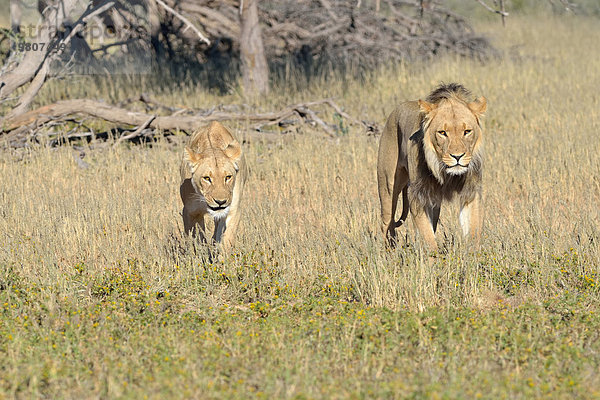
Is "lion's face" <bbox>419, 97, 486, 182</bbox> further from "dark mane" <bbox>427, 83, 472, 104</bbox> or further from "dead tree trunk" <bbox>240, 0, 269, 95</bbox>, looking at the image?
"dead tree trunk" <bbox>240, 0, 269, 95</bbox>

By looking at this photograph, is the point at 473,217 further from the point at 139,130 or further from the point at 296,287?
the point at 139,130

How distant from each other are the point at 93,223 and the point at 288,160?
11.6ft

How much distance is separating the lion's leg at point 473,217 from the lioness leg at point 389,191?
83cm

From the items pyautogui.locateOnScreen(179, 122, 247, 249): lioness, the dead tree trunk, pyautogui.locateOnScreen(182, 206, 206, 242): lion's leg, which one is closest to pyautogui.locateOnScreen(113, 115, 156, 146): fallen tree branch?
the dead tree trunk

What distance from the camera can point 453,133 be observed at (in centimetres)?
648

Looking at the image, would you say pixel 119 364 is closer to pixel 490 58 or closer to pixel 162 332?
pixel 162 332

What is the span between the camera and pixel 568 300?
593 cm

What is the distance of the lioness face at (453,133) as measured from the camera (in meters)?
6.45

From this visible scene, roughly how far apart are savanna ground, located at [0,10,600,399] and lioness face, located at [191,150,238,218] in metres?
0.55

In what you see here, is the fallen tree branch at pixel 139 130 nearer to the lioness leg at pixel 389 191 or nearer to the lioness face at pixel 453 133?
the lioness leg at pixel 389 191

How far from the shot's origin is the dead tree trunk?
51.6 ft

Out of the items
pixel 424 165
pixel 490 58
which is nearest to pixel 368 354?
pixel 424 165

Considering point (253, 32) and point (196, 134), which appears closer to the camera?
point (196, 134)

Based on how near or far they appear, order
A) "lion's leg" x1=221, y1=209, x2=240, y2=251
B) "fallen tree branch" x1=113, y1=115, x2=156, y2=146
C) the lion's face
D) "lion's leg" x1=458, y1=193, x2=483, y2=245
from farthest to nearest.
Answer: "fallen tree branch" x1=113, y1=115, x2=156, y2=146, "lion's leg" x1=221, y1=209, x2=240, y2=251, "lion's leg" x1=458, y1=193, x2=483, y2=245, the lion's face
